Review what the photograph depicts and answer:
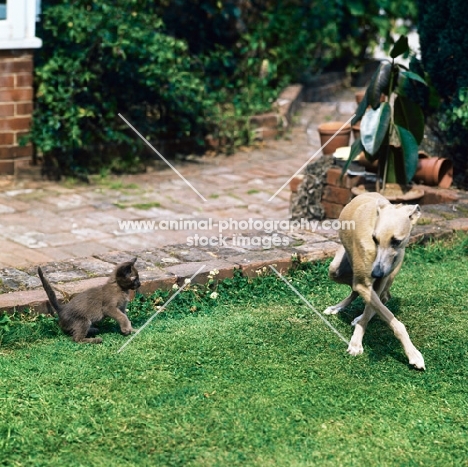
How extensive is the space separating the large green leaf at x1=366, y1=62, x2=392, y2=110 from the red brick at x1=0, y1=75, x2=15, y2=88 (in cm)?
370

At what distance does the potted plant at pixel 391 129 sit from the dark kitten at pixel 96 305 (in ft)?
9.18

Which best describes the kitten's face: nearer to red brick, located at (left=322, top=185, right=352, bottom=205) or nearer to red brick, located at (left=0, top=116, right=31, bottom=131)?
red brick, located at (left=322, top=185, right=352, bottom=205)

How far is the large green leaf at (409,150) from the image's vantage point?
7.41m

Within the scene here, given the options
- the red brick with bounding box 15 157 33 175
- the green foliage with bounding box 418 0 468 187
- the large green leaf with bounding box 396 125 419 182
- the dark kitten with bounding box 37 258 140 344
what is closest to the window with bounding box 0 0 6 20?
the red brick with bounding box 15 157 33 175

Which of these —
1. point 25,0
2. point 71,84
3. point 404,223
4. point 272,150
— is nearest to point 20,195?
point 71,84

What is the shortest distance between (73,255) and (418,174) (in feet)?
10.3

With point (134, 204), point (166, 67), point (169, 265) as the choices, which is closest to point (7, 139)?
point (134, 204)

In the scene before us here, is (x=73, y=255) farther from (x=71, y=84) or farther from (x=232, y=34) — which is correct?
(x=232, y=34)

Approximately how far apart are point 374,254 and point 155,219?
12.4 ft

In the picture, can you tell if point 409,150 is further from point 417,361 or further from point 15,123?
point 15,123

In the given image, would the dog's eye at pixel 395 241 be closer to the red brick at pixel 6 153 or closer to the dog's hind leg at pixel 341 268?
the dog's hind leg at pixel 341 268

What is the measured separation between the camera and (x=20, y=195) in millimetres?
8867

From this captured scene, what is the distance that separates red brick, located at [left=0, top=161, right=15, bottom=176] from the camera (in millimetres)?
9224

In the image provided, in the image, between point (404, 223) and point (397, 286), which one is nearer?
point (404, 223)
